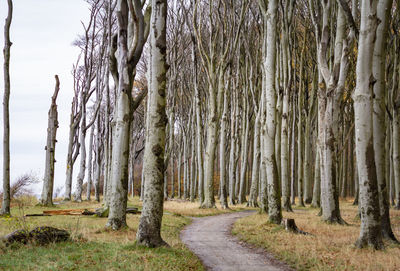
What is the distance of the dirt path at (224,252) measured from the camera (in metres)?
6.66

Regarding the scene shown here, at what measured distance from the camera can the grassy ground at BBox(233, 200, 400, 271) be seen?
6.32 m

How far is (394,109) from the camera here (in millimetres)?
17391

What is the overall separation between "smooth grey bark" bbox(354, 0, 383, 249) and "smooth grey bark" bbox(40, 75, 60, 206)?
15.3 m

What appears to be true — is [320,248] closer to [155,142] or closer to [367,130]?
[367,130]

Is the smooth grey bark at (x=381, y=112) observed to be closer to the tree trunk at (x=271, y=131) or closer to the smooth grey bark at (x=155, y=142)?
the tree trunk at (x=271, y=131)

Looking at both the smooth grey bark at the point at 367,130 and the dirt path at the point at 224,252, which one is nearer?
the dirt path at the point at 224,252

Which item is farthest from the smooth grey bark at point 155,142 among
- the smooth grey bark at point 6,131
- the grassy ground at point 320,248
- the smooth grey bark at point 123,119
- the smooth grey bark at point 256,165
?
the smooth grey bark at point 256,165

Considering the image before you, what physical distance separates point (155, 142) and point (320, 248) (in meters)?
4.09

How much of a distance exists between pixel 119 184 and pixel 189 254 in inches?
139

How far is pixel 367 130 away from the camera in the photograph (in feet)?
25.0

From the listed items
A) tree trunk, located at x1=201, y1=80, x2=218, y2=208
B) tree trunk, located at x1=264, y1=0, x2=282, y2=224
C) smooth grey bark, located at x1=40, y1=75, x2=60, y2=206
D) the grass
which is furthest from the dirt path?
smooth grey bark, located at x1=40, y1=75, x2=60, y2=206

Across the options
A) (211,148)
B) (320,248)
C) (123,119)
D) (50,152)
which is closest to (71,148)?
(50,152)

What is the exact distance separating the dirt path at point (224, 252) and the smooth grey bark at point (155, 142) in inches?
46.6

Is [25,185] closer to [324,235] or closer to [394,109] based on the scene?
[324,235]
